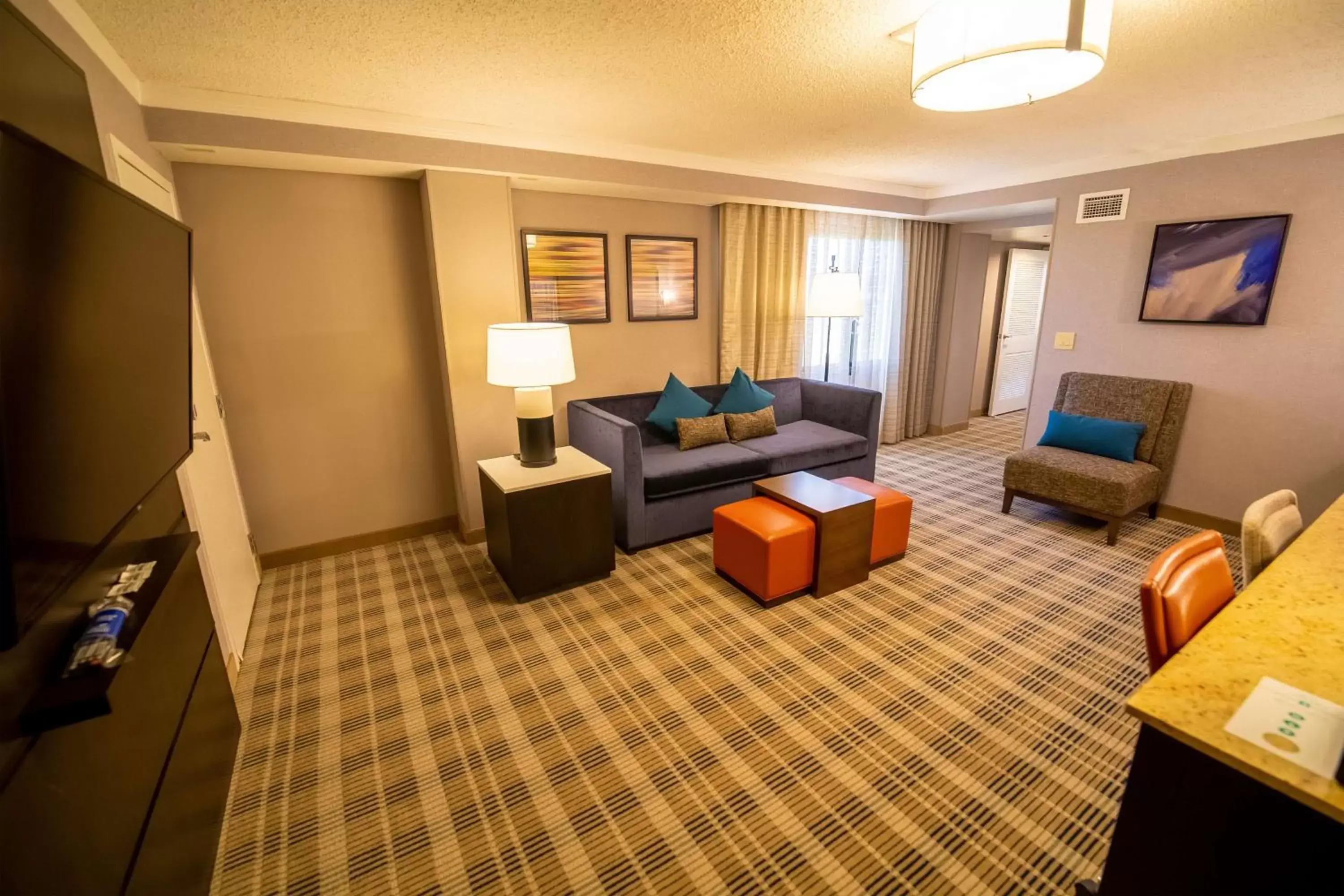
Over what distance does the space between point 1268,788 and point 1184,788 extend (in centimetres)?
12

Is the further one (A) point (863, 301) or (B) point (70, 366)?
(A) point (863, 301)

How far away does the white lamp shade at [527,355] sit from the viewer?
2617 millimetres

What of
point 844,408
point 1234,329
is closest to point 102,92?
point 844,408

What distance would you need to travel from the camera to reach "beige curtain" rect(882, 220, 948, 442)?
5.23 m

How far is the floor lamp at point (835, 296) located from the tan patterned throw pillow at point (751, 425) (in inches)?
36.0

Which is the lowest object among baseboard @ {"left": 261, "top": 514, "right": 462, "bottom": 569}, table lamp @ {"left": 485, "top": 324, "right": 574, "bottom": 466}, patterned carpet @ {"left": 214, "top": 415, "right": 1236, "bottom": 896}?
patterned carpet @ {"left": 214, "top": 415, "right": 1236, "bottom": 896}

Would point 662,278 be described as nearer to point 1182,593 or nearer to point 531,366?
point 531,366

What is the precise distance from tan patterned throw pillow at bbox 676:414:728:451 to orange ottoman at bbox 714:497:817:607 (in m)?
0.83

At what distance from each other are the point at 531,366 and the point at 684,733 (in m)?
1.75

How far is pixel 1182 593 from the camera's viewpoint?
122cm

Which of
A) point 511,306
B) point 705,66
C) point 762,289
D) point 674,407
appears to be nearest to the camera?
point 705,66

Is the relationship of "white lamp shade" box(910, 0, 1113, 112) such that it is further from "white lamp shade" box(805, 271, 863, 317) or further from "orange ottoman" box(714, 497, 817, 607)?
"white lamp shade" box(805, 271, 863, 317)

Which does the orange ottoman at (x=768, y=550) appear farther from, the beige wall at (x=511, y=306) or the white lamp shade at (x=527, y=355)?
the beige wall at (x=511, y=306)

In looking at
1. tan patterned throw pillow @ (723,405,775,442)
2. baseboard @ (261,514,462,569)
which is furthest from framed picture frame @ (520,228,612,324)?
baseboard @ (261,514,462,569)
